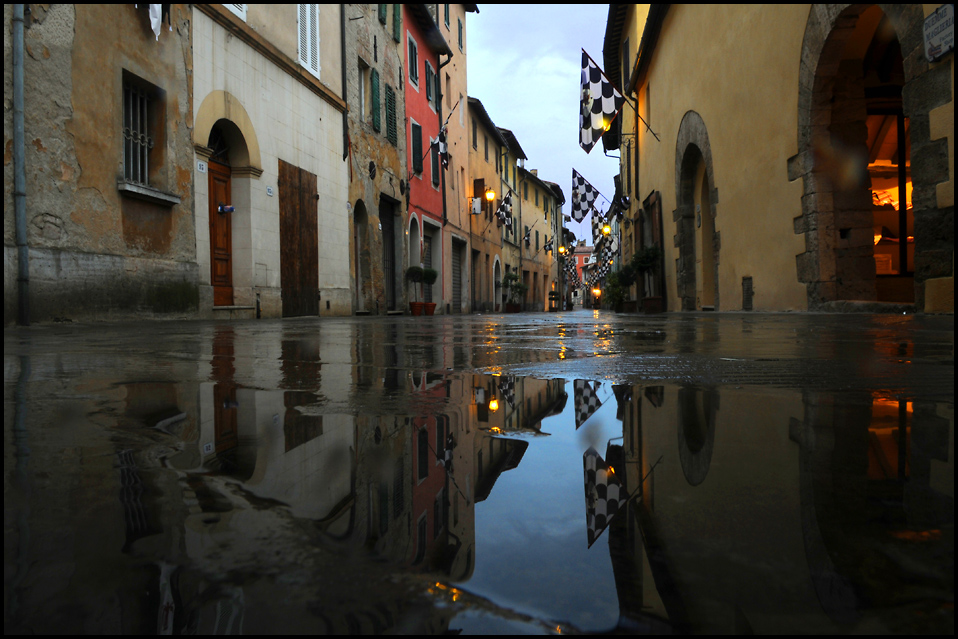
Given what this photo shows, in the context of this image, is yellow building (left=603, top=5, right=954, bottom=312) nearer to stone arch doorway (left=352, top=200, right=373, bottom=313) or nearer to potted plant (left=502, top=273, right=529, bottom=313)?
stone arch doorway (left=352, top=200, right=373, bottom=313)

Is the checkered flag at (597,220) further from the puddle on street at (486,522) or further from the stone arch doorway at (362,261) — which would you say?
the puddle on street at (486,522)

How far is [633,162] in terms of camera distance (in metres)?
17.0

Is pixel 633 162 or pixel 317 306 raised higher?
pixel 633 162

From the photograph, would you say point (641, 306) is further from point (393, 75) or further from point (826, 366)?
point (826, 366)

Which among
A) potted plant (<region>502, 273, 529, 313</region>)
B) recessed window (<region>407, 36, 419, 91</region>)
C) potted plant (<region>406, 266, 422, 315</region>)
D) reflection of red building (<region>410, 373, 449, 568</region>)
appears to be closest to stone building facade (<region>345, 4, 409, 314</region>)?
potted plant (<region>406, 266, 422, 315</region>)

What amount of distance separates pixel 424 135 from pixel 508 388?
17169 millimetres

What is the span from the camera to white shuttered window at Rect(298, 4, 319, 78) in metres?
11.0

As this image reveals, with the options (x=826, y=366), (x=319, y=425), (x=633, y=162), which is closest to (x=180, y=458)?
(x=319, y=425)

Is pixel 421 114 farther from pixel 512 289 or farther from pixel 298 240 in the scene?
pixel 512 289

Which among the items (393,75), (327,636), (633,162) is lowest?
(327,636)

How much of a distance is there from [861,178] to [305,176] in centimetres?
865

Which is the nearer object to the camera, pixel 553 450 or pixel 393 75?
pixel 553 450

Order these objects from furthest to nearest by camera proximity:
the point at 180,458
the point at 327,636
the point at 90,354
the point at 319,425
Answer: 1. the point at 90,354
2. the point at 319,425
3. the point at 180,458
4. the point at 327,636

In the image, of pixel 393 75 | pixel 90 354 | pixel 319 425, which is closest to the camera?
pixel 319 425
